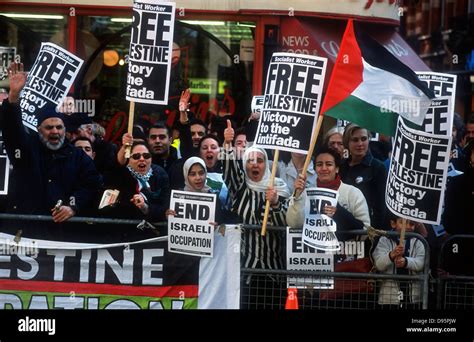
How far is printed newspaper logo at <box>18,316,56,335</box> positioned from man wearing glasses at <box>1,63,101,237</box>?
73 centimetres

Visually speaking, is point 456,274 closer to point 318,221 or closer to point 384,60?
point 318,221

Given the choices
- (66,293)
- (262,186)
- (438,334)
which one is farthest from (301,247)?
(66,293)

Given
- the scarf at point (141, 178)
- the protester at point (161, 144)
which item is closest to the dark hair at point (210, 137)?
the protester at point (161, 144)

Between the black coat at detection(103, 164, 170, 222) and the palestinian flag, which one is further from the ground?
the palestinian flag

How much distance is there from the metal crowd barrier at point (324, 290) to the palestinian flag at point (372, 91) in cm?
83

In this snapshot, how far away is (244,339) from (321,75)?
6.11 feet

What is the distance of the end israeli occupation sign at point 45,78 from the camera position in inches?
350

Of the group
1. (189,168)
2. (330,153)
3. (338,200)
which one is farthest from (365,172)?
(189,168)

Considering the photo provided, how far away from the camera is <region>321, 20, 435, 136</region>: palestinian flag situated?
8.81 m

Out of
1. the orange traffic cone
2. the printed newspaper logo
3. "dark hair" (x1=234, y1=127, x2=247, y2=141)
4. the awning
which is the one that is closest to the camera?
the printed newspaper logo

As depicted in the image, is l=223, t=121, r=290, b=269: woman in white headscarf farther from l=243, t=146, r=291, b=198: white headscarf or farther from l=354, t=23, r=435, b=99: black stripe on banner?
l=354, t=23, r=435, b=99: black stripe on banner

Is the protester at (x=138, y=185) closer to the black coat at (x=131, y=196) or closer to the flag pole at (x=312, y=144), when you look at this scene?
the black coat at (x=131, y=196)

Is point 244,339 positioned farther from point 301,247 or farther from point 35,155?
point 35,155

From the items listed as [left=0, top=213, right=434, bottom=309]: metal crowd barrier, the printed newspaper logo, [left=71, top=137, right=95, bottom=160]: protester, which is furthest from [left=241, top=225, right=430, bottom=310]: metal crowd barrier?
[left=71, top=137, right=95, bottom=160]: protester
